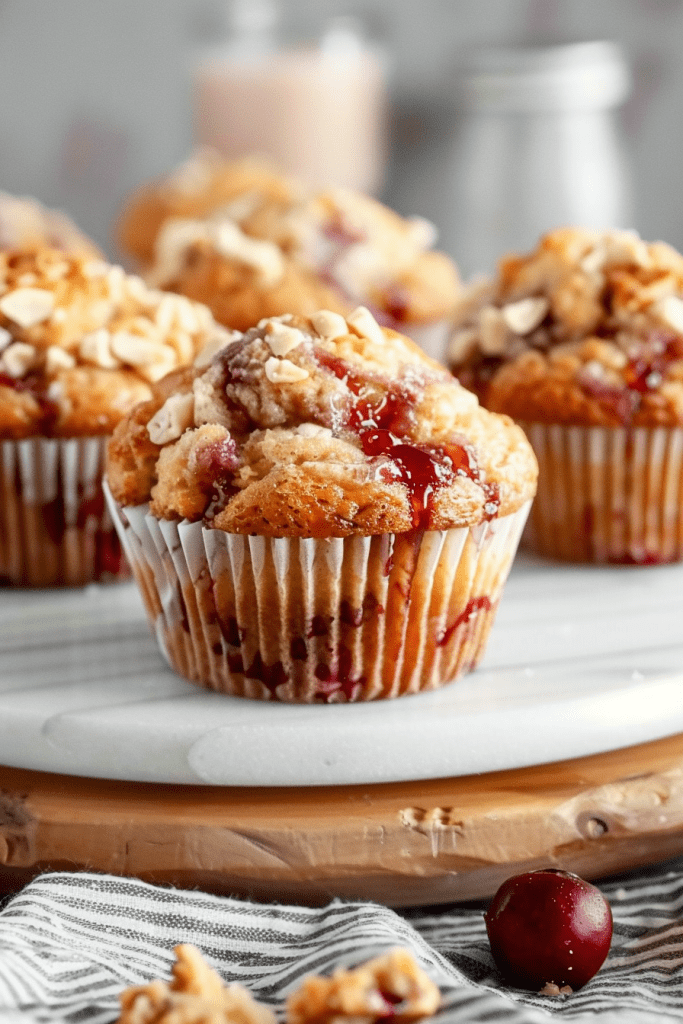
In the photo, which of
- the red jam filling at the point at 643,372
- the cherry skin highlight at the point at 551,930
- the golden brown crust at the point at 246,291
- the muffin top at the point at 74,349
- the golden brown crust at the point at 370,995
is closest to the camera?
the golden brown crust at the point at 370,995

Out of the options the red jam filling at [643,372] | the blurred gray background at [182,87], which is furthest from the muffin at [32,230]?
the red jam filling at [643,372]

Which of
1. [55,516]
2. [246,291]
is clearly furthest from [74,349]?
[246,291]

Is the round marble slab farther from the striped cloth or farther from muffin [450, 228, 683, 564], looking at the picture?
muffin [450, 228, 683, 564]

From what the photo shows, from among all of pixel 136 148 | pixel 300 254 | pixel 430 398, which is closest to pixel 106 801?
pixel 430 398

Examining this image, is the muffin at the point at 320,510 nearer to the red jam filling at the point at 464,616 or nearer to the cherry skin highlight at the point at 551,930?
the red jam filling at the point at 464,616

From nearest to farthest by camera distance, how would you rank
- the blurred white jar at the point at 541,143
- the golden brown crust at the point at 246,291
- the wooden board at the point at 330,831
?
the wooden board at the point at 330,831 < the golden brown crust at the point at 246,291 < the blurred white jar at the point at 541,143

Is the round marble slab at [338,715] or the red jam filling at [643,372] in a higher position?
the red jam filling at [643,372]

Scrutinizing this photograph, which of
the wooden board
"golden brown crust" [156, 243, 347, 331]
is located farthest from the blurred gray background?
the wooden board
